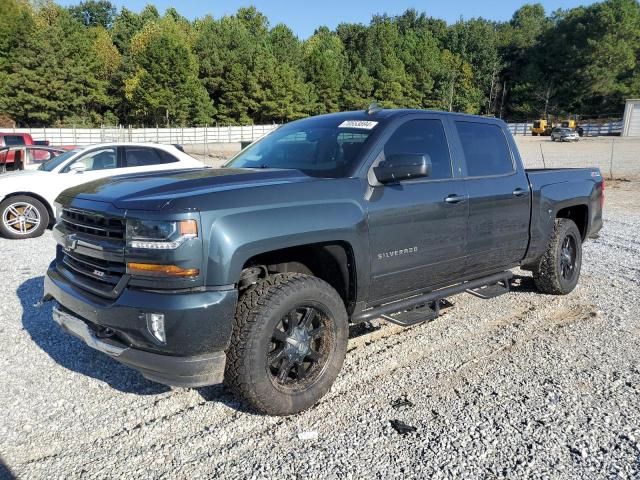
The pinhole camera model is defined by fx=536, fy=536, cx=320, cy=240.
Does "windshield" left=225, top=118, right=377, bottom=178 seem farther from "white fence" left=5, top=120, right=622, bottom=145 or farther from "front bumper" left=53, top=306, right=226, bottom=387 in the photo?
"white fence" left=5, top=120, right=622, bottom=145

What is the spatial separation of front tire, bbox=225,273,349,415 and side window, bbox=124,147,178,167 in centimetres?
737

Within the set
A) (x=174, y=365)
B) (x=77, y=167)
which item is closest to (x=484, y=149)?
(x=174, y=365)

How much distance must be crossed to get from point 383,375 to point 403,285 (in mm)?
684

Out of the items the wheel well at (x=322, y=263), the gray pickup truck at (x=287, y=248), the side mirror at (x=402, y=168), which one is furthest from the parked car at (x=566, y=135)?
the wheel well at (x=322, y=263)

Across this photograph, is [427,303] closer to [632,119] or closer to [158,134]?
[158,134]

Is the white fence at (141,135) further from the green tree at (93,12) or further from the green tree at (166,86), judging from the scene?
the green tree at (93,12)

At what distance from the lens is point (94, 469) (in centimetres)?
282

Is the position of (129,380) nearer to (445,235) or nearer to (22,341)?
(22,341)

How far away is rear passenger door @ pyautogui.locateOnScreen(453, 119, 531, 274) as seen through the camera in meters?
4.53

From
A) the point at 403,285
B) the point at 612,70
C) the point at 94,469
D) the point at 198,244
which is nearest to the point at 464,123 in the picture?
the point at 403,285

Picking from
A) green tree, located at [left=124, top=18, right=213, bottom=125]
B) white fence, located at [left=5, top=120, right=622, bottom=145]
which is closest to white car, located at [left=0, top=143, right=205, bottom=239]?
white fence, located at [left=5, top=120, right=622, bottom=145]

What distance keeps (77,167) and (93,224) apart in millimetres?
7015

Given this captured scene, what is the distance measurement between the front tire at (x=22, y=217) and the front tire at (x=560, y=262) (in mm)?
7997

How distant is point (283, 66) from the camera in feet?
247
